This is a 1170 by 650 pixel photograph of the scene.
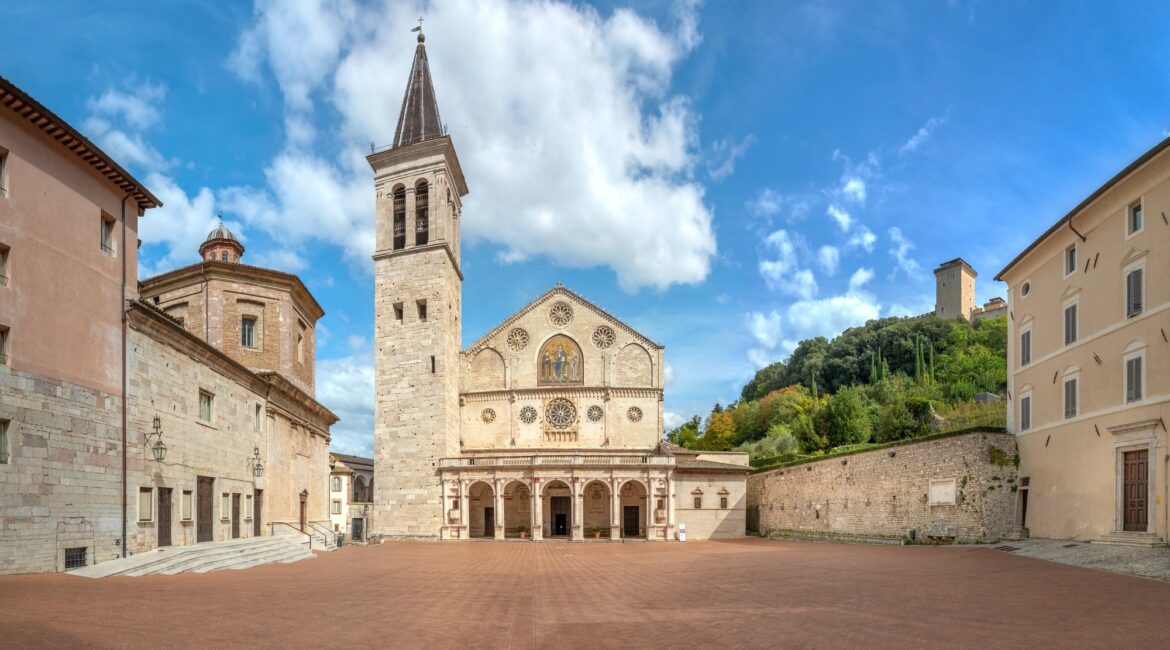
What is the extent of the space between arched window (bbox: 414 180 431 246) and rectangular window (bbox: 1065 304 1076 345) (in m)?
37.1

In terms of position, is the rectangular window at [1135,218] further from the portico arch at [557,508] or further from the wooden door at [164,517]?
the portico arch at [557,508]

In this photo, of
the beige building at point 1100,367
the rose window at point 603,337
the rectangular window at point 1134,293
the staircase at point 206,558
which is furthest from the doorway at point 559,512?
the rectangular window at point 1134,293

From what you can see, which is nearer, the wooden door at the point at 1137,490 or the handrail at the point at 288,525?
the wooden door at the point at 1137,490

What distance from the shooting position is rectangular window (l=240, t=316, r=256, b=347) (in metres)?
30.1

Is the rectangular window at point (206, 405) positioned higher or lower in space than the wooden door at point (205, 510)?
higher

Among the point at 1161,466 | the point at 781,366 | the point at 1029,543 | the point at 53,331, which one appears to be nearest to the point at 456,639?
the point at 53,331

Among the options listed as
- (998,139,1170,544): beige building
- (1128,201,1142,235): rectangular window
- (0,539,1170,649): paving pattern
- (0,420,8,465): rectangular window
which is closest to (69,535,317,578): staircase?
(0,539,1170,649): paving pattern

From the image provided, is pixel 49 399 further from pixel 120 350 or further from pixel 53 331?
pixel 120 350

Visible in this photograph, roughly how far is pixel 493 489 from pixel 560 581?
27.3 m

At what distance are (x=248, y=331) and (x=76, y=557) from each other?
52.7ft

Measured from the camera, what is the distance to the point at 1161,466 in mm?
18531

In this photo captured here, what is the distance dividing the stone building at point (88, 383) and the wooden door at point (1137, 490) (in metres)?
26.2

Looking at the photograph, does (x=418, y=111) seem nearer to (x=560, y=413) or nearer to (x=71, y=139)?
(x=560, y=413)

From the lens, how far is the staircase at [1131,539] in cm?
1838
